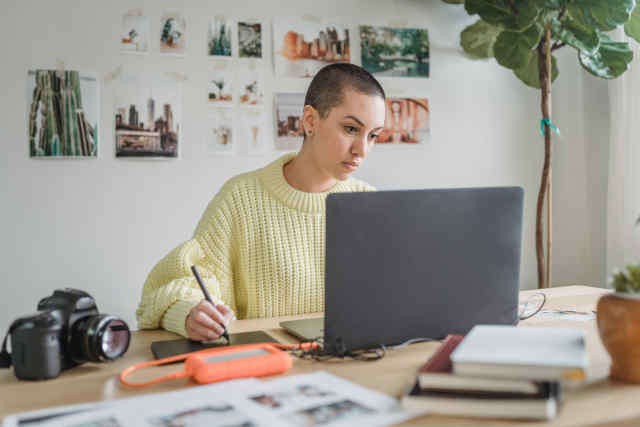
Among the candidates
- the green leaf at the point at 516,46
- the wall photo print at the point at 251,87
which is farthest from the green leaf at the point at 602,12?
the wall photo print at the point at 251,87

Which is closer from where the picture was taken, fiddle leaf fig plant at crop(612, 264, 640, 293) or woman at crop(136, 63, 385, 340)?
fiddle leaf fig plant at crop(612, 264, 640, 293)

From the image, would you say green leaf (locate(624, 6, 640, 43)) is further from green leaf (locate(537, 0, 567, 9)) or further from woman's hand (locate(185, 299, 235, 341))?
woman's hand (locate(185, 299, 235, 341))

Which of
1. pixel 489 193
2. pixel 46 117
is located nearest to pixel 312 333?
pixel 489 193

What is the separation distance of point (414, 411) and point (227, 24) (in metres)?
2.07

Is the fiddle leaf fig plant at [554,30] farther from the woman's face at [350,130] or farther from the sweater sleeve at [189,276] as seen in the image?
the sweater sleeve at [189,276]

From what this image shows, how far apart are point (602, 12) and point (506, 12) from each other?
0.34 metres

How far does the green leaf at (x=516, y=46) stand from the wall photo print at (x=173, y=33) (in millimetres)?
1260

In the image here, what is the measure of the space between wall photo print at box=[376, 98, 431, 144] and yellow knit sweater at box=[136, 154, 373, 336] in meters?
1.19

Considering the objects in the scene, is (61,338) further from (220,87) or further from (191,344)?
(220,87)

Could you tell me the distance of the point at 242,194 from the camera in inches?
62.1

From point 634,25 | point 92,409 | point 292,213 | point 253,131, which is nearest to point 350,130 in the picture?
point 292,213

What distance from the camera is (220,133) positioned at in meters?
2.46

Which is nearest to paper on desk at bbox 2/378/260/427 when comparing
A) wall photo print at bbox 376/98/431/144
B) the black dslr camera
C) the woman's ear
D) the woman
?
the black dslr camera

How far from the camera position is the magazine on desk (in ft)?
2.27
